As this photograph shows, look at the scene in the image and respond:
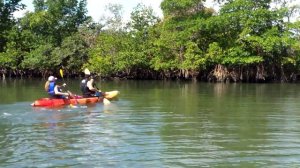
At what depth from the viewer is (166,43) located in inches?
1549

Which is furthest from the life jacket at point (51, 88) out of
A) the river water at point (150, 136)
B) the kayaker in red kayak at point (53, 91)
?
the river water at point (150, 136)

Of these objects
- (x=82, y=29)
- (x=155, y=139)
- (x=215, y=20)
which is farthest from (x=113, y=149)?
(x=82, y=29)

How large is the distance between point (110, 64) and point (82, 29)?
6831 millimetres

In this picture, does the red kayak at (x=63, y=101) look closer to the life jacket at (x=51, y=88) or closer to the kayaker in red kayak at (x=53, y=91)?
the kayaker in red kayak at (x=53, y=91)

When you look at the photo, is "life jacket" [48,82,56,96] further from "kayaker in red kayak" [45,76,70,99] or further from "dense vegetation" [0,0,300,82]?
"dense vegetation" [0,0,300,82]

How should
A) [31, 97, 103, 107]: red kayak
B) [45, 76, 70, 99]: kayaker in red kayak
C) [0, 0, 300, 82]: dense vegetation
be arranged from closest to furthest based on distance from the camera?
[31, 97, 103, 107]: red kayak, [45, 76, 70, 99]: kayaker in red kayak, [0, 0, 300, 82]: dense vegetation

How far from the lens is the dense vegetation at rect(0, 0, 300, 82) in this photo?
3631 cm

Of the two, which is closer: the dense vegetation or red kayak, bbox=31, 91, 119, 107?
red kayak, bbox=31, 91, 119, 107

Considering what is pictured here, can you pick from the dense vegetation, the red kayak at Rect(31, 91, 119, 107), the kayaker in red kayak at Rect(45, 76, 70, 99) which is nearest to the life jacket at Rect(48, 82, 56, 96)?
the kayaker in red kayak at Rect(45, 76, 70, 99)

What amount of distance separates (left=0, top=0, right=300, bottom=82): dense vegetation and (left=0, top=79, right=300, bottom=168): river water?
15125 mm

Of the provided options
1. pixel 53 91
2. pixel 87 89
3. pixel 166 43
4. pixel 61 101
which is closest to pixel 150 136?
pixel 61 101

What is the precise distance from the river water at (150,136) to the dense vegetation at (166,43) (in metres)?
15.1

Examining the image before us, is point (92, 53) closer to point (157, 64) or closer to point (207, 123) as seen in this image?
point (157, 64)

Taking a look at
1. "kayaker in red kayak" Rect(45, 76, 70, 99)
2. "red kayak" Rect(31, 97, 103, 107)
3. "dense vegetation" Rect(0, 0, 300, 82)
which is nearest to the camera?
"red kayak" Rect(31, 97, 103, 107)
